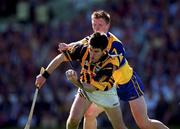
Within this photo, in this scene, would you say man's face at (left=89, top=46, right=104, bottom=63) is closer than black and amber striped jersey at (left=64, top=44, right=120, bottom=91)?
Yes

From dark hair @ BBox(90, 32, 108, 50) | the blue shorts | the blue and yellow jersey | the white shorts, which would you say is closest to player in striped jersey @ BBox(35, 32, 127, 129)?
the white shorts

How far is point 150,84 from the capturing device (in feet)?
59.4

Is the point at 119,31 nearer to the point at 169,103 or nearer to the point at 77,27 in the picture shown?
the point at 77,27

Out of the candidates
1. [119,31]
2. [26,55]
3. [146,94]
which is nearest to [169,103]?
[146,94]

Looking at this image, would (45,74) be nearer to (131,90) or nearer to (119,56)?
(119,56)

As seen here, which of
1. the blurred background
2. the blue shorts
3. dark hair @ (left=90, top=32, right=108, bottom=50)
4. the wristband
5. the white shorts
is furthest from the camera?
the blurred background

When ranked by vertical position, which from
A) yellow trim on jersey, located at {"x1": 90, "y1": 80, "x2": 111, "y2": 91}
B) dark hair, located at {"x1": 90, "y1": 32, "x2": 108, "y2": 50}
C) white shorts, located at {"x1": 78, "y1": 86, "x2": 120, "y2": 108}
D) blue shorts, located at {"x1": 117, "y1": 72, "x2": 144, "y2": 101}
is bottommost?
blue shorts, located at {"x1": 117, "y1": 72, "x2": 144, "y2": 101}

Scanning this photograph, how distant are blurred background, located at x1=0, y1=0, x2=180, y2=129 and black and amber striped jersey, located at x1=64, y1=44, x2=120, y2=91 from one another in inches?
233

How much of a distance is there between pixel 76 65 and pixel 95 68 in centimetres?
697

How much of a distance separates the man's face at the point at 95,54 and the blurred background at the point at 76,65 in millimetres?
6294

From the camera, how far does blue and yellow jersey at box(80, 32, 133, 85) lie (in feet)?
38.7

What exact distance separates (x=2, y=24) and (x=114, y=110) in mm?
10461

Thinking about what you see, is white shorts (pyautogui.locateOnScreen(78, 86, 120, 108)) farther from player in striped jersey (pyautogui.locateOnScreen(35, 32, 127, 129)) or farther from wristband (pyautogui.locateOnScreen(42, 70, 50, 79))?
wristband (pyautogui.locateOnScreen(42, 70, 50, 79))

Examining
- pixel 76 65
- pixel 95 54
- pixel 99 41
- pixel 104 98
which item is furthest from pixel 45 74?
pixel 76 65
